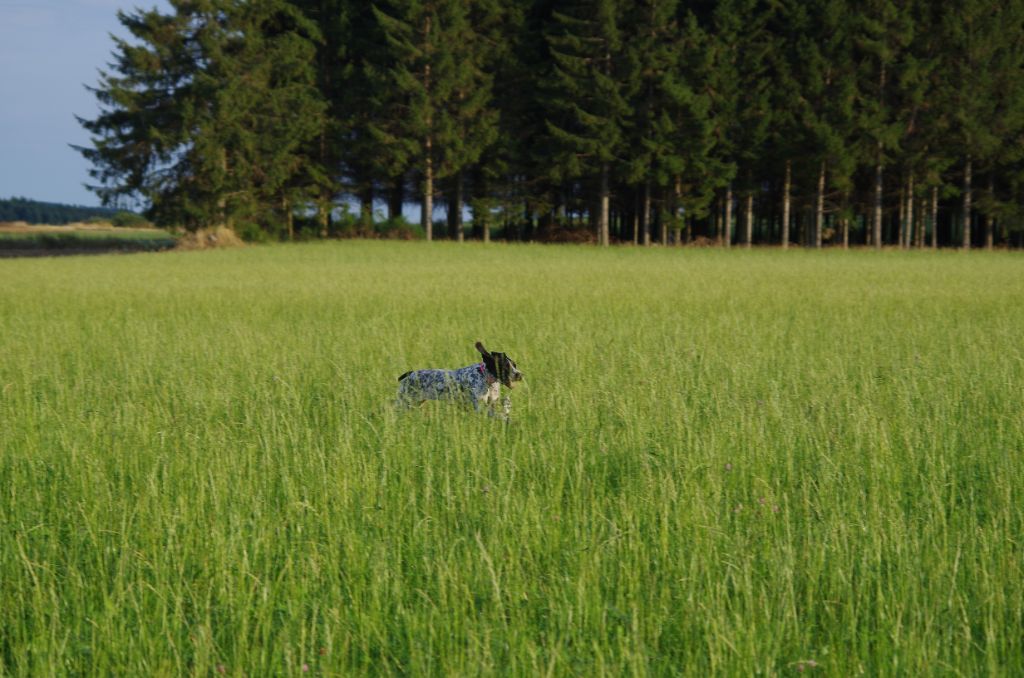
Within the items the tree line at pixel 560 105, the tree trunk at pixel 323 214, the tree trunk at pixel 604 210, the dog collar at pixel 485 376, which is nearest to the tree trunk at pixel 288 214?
the tree line at pixel 560 105

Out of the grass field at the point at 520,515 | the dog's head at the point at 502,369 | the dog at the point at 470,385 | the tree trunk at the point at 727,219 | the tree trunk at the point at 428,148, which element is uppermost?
the tree trunk at the point at 428,148

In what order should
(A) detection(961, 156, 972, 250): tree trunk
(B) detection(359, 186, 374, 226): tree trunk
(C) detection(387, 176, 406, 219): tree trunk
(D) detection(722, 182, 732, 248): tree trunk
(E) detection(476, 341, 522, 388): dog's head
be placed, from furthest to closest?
(C) detection(387, 176, 406, 219): tree trunk
(B) detection(359, 186, 374, 226): tree trunk
(D) detection(722, 182, 732, 248): tree trunk
(A) detection(961, 156, 972, 250): tree trunk
(E) detection(476, 341, 522, 388): dog's head

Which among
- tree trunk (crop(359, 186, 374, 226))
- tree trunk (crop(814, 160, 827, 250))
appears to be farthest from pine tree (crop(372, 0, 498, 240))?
tree trunk (crop(814, 160, 827, 250))

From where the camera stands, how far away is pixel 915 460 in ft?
15.3

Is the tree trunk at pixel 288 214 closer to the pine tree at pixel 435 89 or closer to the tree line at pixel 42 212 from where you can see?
the pine tree at pixel 435 89

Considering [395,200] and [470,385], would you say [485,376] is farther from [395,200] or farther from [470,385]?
[395,200]

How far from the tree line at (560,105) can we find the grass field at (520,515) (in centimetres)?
3487

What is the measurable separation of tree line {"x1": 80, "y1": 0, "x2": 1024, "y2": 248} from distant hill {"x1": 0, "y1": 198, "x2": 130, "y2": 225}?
82.2 m

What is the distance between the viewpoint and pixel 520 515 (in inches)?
146

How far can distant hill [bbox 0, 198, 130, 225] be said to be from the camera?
389 ft

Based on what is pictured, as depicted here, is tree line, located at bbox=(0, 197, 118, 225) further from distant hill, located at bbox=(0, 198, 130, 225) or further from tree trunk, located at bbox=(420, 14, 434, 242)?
tree trunk, located at bbox=(420, 14, 434, 242)

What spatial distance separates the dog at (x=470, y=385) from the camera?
5.62 m

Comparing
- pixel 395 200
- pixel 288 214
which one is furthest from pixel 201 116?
pixel 395 200

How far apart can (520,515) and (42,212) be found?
143086 mm
